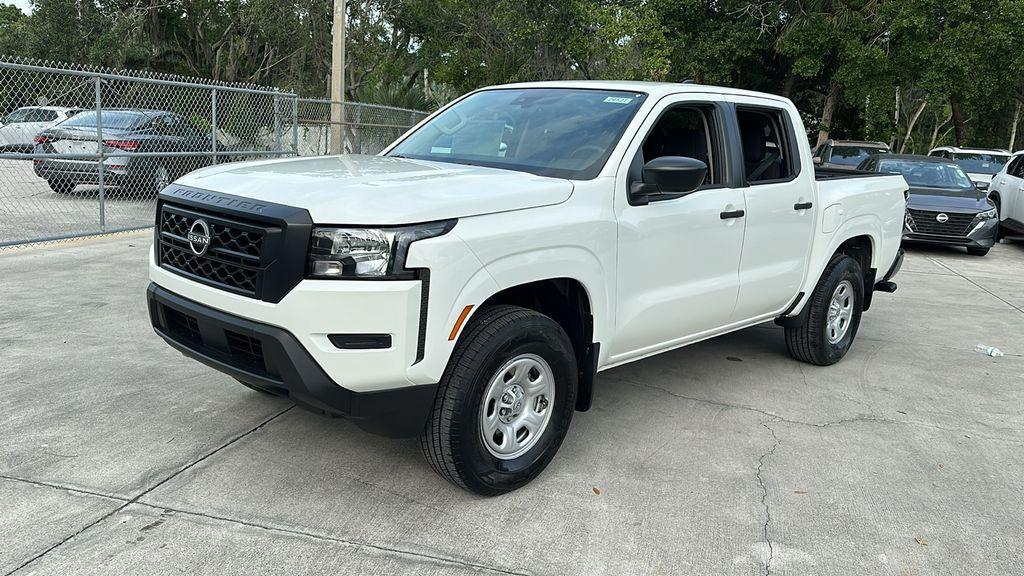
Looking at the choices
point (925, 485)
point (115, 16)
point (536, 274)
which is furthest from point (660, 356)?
point (115, 16)

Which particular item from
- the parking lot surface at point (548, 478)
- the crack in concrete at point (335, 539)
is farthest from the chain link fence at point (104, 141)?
the crack in concrete at point (335, 539)

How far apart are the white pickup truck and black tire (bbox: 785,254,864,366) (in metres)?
0.56

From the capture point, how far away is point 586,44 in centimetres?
2298

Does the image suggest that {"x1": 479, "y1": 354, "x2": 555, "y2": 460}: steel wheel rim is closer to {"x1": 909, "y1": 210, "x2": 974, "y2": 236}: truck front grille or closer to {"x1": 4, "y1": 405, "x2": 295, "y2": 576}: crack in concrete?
{"x1": 4, "y1": 405, "x2": 295, "y2": 576}: crack in concrete

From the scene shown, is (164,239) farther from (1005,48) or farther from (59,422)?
(1005,48)

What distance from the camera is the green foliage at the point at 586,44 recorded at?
21734 millimetres

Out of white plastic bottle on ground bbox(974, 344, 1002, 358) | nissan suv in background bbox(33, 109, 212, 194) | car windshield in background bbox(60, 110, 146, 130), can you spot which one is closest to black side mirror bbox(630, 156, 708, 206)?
white plastic bottle on ground bbox(974, 344, 1002, 358)

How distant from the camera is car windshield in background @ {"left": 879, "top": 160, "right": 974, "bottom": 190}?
13578mm

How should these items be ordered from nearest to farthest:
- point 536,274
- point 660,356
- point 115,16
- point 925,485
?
point 536,274 → point 925,485 → point 660,356 → point 115,16

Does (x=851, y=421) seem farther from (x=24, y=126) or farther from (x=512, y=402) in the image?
(x=24, y=126)

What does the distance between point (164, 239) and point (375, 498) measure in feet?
4.93

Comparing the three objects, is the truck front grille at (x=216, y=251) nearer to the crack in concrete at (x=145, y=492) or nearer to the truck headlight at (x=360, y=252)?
the truck headlight at (x=360, y=252)

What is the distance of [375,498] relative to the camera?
11.8 feet

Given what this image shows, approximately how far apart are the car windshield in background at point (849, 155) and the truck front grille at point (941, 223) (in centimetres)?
276
